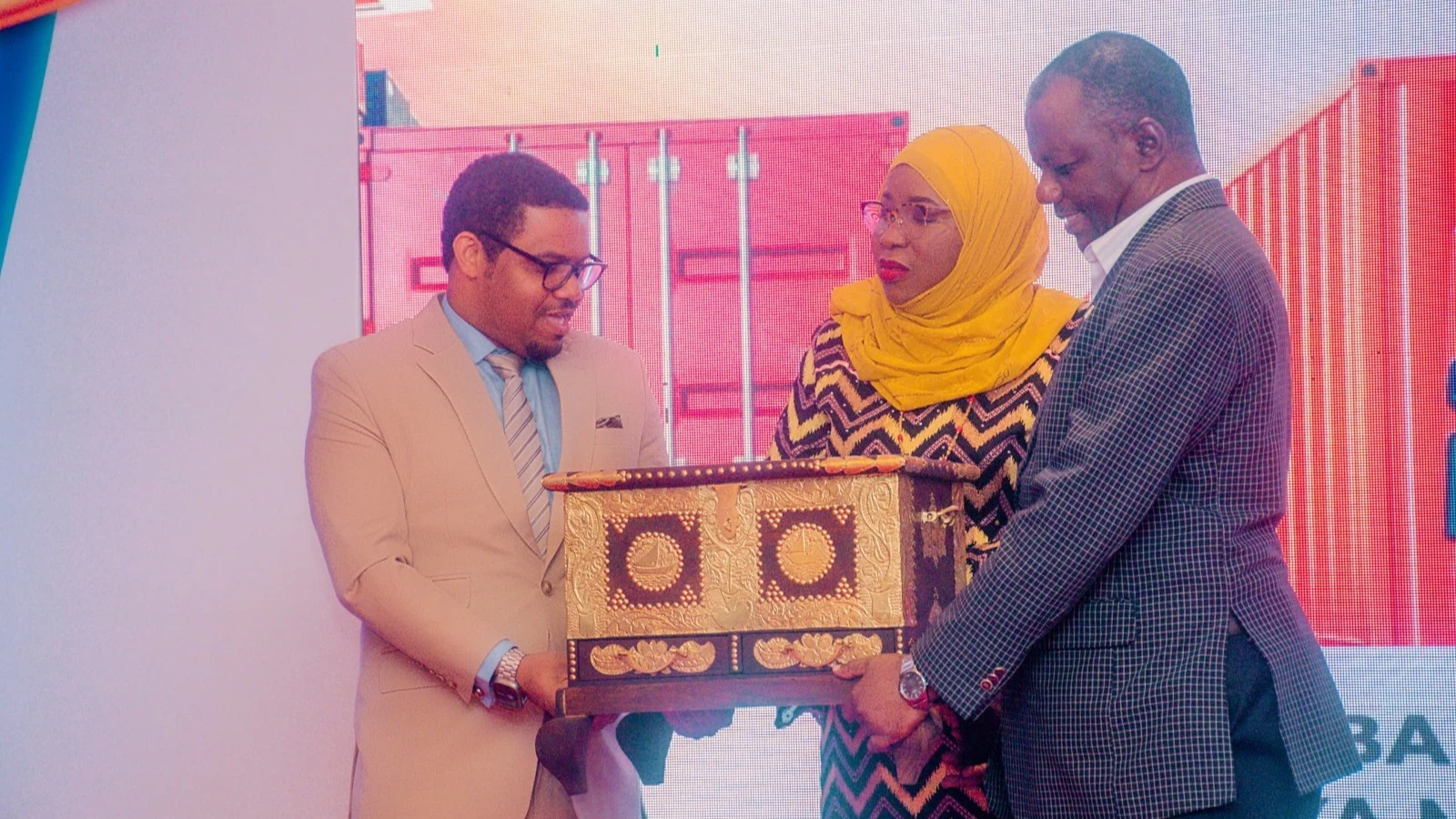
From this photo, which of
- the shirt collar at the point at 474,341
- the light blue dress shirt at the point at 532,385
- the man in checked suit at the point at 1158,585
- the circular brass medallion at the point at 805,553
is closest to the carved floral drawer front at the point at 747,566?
the circular brass medallion at the point at 805,553

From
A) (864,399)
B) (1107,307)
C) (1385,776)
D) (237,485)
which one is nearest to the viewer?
(1107,307)

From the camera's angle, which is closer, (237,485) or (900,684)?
(900,684)

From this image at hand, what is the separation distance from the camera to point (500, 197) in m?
2.78

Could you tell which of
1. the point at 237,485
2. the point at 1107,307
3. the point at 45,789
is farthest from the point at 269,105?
the point at 1107,307

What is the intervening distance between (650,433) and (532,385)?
0.26 metres

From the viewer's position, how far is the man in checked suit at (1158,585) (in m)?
1.90

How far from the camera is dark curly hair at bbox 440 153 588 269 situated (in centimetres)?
276

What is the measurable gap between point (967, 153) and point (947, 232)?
154 millimetres

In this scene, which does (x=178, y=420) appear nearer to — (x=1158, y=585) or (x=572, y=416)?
(x=572, y=416)

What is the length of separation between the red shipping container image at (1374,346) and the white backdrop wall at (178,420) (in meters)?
2.36

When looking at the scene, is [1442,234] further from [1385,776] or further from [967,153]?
[967,153]

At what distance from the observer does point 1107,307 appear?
200 centimetres

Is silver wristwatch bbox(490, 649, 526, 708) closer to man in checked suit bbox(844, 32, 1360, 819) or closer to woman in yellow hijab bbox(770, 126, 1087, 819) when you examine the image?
woman in yellow hijab bbox(770, 126, 1087, 819)

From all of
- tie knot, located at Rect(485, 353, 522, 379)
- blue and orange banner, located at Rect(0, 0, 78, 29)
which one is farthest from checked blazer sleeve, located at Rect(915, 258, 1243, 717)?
blue and orange banner, located at Rect(0, 0, 78, 29)
